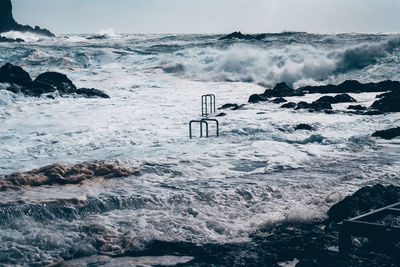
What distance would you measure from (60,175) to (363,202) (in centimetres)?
435

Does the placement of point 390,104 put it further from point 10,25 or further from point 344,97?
point 10,25

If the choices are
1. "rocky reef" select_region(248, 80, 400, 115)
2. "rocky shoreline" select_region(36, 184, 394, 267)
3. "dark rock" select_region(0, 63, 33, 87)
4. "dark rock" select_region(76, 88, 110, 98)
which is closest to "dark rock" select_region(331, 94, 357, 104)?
"rocky reef" select_region(248, 80, 400, 115)

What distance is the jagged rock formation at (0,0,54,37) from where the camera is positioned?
8046cm

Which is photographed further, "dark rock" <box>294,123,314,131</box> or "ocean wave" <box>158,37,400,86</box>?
"ocean wave" <box>158,37,400,86</box>

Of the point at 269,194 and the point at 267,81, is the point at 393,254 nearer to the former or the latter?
the point at 269,194

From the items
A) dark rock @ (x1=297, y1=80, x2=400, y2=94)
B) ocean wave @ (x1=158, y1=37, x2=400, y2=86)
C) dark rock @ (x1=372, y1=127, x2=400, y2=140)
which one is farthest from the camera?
ocean wave @ (x1=158, y1=37, x2=400, y2=86)

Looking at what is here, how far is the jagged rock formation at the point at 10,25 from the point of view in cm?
8046

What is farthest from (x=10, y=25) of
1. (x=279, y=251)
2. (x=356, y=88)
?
(x=279, y=251)

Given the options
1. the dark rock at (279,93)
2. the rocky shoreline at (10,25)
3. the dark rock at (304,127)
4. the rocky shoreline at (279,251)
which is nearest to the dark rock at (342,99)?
the dark rock at (279,93)

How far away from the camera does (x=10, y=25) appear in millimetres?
81625

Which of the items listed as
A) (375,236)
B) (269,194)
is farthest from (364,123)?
(375,236)

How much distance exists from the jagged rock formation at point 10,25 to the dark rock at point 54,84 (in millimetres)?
61734

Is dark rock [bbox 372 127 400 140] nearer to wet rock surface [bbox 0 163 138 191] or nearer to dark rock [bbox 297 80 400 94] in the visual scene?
wet rock surface [bbox 0 163 138 191]

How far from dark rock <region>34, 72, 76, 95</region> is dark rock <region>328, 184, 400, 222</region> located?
54.9ft
